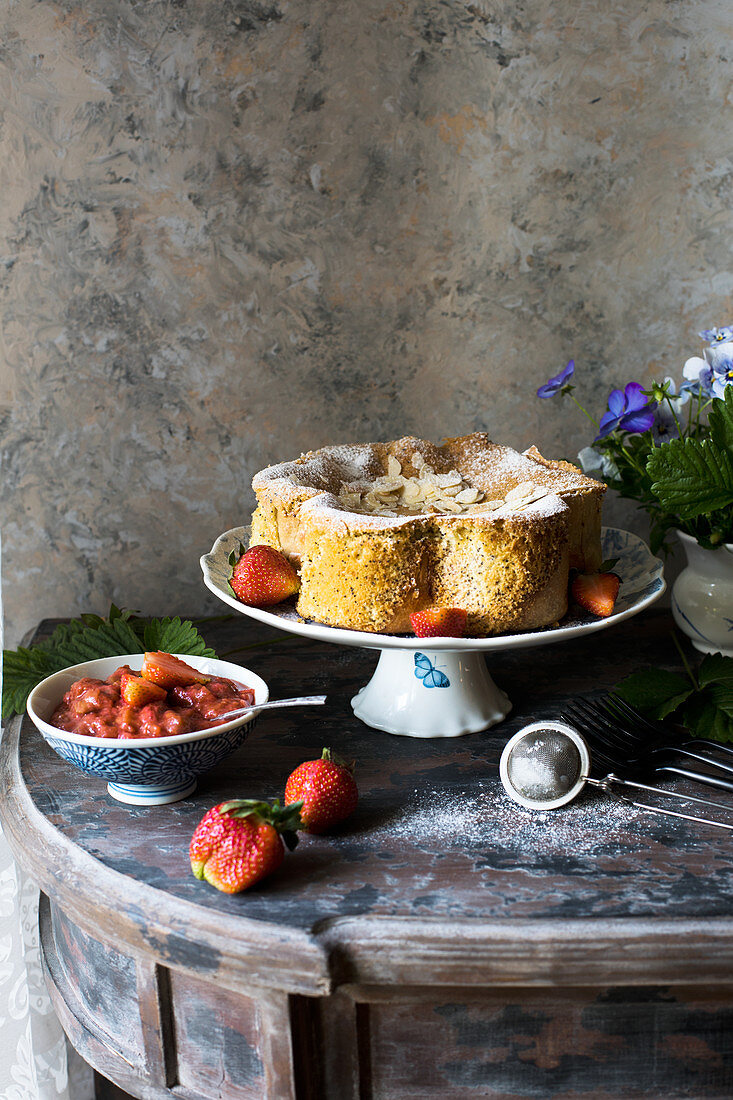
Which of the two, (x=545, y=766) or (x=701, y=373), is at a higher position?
(x=701, y=373)

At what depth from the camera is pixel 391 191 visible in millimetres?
1368

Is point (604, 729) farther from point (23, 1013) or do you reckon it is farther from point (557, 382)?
point (23, 1013)

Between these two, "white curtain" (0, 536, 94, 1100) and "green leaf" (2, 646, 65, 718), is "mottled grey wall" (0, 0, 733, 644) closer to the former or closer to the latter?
"green leaf" (2, 646, 65, 718)

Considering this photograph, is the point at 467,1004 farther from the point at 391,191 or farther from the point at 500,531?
the point at 391,191

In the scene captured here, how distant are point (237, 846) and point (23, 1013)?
53cm

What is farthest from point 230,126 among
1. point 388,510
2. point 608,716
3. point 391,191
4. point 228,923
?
point 228,923

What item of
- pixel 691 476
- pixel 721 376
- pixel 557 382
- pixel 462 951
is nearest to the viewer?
pixel 462 951

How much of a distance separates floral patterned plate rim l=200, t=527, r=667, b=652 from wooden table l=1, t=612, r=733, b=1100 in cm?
16

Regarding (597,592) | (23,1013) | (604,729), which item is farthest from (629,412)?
(23,1013)

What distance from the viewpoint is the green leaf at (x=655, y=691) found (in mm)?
1021

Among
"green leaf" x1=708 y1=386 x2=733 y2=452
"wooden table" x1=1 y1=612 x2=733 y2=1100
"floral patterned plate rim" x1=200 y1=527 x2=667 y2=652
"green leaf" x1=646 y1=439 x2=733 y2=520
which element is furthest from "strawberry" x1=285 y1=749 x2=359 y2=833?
"green leaf" x1=708 y1=386 x2=733 y2=452

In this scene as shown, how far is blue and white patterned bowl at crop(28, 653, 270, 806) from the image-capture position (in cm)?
80

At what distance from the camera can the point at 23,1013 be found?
3.41 ft

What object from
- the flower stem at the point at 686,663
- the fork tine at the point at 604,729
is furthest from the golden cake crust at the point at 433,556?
the flower stem at the point at 686,663
